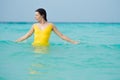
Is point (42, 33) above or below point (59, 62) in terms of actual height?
above

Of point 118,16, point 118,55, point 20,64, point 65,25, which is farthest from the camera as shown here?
point 118,16

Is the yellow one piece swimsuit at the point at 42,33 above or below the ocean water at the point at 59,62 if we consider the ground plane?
above

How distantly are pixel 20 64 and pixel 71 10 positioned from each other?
389 inches

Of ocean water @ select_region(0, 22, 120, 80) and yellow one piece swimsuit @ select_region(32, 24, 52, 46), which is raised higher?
yellow one piece swimsuit @ select_region(32, 24, 52, 46)

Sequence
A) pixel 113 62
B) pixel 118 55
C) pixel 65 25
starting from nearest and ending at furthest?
pixel 113 62
pixel 118 55
pixel 65 25

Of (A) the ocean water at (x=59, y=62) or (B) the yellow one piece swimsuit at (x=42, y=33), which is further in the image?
(B) the yellow one piece swimsuit at (x=42, y=33)

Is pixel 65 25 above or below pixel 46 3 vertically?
below

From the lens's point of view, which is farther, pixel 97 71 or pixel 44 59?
pixel 44 59

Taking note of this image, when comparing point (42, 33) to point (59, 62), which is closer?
point (59, 62)

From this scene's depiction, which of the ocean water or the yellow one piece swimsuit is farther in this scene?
the yellow one piece swimsuit

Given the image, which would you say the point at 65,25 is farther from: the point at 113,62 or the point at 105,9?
Result: the point at 113,62

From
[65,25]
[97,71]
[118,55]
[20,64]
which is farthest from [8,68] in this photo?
[65,25]

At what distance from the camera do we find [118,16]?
15320 mm

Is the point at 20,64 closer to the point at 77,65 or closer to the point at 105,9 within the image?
the point at 77,65
